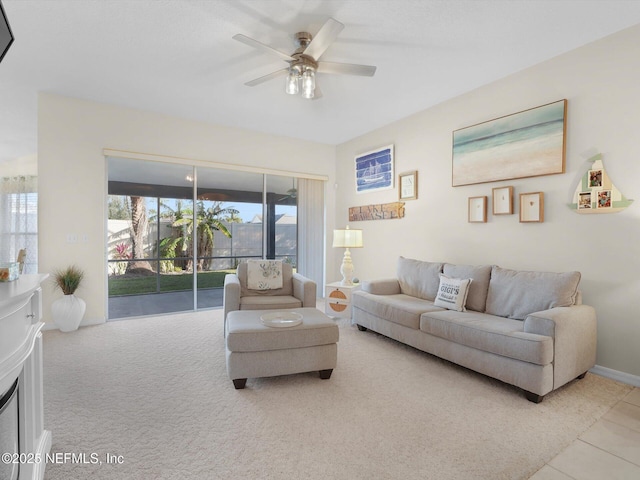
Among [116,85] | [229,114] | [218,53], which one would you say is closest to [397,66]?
[218,53]

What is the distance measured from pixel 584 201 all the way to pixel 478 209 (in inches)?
37.5

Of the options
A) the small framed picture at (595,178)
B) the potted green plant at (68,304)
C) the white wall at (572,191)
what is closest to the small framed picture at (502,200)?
the white wall at (572,191)

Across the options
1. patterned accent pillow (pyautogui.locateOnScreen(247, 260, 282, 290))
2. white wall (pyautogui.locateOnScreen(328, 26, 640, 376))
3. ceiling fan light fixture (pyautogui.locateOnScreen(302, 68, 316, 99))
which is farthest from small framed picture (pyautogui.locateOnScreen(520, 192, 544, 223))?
patterned accent pillow (pyautogui.locateOnScreen(247, 260, 282, 290))

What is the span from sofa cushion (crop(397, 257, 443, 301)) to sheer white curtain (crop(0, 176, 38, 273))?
18.8ft

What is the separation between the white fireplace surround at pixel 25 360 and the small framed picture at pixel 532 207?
146 inches

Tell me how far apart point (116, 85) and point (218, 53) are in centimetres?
149

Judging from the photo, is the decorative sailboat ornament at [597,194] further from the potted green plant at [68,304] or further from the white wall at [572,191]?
the potted green plant at [68,304]

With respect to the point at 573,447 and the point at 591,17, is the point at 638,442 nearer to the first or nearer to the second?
the point at 573,447

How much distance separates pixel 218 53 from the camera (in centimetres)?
290

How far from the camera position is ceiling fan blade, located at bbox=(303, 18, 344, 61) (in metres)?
2.04

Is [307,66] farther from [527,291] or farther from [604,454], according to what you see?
[604,454]

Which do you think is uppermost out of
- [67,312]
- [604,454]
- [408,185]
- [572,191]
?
[408,185]

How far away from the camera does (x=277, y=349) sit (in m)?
2.45

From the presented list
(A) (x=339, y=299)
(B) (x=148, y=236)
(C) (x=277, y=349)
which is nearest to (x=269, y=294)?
(A) (x=339, y=299)
